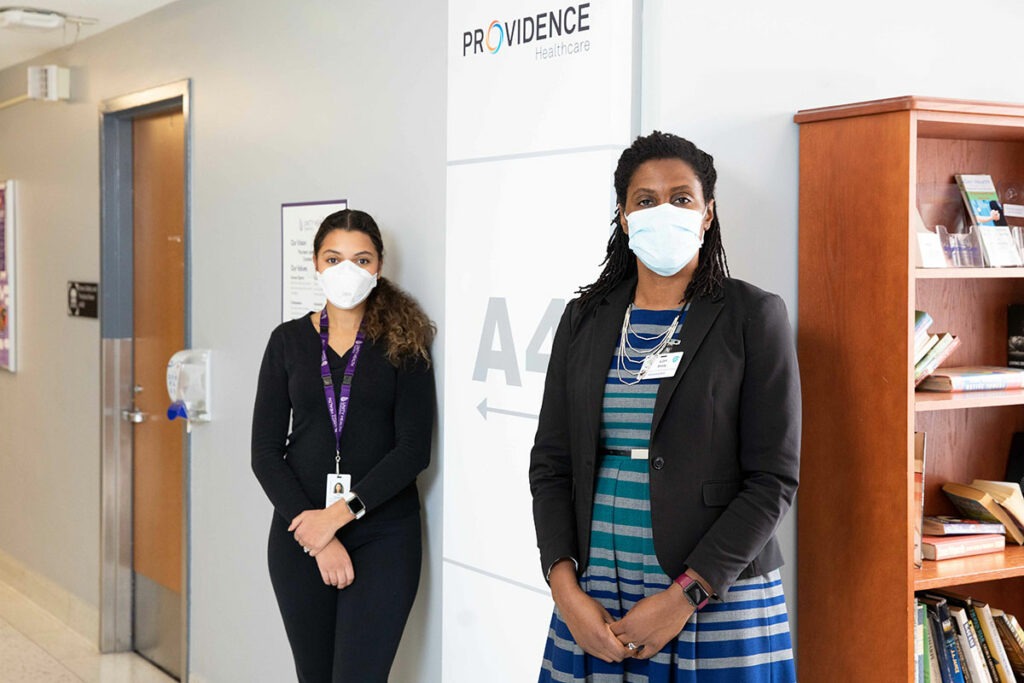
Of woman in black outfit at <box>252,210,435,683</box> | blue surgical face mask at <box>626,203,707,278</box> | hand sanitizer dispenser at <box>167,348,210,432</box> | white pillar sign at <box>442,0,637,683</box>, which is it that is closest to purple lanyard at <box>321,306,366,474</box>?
woman in black outfit at <box>252,210,435,683</box>

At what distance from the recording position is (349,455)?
285 centimetres

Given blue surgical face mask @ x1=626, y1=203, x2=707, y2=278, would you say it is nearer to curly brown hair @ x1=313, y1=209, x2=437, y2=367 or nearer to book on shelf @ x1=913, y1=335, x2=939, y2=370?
book on shelf @ x1=913, y1=335, x2=939, y2=370

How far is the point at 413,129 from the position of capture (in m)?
3.01

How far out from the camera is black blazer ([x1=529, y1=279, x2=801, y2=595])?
6.25 ft

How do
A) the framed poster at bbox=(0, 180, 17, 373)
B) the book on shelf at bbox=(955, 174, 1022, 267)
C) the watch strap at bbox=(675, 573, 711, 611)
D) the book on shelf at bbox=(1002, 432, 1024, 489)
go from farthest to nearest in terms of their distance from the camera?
the framed poster at bbox=(0, 180, 17, 373), the book on shelf at bbox=(1002, 432, 1024, 489), the book on shelf at bbox=(955, 174, 1022, 267), the watch strap at bbox=(675, 573, 711, 611)

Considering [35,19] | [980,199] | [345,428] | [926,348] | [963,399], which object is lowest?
[345,428]

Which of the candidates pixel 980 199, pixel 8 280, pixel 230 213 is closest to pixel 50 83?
pixel 8 280

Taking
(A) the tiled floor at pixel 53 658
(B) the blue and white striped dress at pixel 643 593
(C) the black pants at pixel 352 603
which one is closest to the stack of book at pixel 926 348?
(B) the blue and white striped dress at pixel 643 593

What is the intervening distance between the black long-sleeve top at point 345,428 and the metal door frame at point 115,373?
1923mm

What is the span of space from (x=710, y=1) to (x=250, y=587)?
2.38 meters

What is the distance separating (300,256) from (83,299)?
1.75m

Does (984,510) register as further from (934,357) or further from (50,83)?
(50,83)

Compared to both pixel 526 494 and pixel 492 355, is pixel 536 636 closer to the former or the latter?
pixel 526 494

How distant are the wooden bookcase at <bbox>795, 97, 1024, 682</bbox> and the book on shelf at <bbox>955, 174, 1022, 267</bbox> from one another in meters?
0.05
